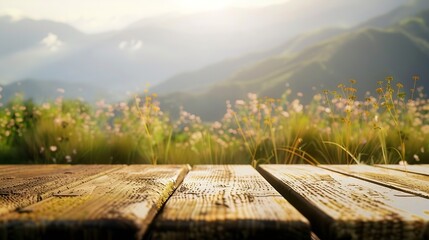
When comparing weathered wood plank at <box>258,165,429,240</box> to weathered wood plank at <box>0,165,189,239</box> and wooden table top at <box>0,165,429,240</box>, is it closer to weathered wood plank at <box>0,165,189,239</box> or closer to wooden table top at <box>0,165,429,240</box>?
wooden table top at <box>0,165,429,240</box>

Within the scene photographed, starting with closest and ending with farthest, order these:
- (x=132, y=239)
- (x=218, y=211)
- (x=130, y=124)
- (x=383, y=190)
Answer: (x=132, y=239) < (x=218, y=211) < (x=383, y=190) < (x=130, y=124)

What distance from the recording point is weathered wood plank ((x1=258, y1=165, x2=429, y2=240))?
838 mm

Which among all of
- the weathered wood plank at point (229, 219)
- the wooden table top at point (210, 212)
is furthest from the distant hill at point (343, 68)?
the weathered wood plank at point (229, 219)

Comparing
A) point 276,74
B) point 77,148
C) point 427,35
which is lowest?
point 77,148

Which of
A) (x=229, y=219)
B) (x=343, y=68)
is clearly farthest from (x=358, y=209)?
(x=343, y=68)

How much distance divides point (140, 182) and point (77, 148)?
13.1ft

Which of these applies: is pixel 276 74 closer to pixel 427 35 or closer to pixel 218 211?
pixel 427 35

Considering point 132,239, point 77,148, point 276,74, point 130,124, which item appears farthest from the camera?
point 276,74

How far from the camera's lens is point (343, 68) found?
46219mm

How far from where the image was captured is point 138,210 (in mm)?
917

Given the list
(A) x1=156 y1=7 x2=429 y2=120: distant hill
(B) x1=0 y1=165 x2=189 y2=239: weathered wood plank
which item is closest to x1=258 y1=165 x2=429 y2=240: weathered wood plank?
(B) x1=0 y1=165 x2=189 y2=239: weathered wood plank

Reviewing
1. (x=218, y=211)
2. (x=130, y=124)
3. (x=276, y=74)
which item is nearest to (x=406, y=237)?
(x=218, y=211)

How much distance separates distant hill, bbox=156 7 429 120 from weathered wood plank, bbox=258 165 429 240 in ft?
136

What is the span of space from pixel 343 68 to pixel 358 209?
47.6 m
